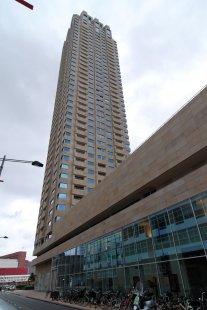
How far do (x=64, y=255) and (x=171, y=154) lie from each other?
88.9ft

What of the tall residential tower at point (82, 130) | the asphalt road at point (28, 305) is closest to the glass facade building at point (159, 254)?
the asphalt road at point (28, 305)

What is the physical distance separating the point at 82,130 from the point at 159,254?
47.8 m

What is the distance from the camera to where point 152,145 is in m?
22.6

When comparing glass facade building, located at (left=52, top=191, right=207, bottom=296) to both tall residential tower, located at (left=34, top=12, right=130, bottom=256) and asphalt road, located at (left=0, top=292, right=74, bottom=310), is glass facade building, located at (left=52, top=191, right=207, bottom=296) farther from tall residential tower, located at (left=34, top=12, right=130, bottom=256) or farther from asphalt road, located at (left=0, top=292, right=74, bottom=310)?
tall residential tower, located at (left=34, top=12, right=130, bottom=256)

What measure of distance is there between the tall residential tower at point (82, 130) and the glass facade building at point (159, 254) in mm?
16881

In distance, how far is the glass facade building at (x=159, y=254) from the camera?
15047 mm

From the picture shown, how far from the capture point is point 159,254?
17750mm

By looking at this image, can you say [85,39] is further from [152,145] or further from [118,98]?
[152,145]

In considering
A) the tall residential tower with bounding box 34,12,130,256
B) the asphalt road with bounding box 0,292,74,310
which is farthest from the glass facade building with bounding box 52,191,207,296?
the tall residential tower with bounding box 34,12,130,256

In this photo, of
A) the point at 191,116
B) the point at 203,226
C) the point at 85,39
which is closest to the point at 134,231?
the point at 203,226

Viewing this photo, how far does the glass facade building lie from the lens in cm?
1505

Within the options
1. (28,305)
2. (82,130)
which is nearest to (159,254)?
(28,305)

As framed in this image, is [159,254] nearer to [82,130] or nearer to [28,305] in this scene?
[28,305]

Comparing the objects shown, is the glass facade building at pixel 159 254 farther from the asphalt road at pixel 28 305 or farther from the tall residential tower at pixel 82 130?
the tall residential tower at pixel 82 130
